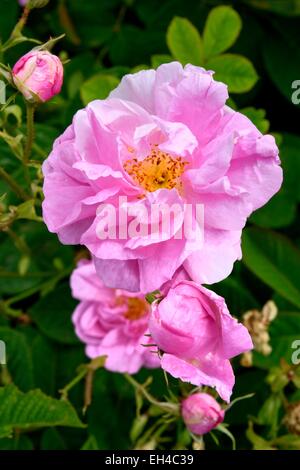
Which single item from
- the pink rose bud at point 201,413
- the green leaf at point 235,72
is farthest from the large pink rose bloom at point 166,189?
the green leaf at point 235,72

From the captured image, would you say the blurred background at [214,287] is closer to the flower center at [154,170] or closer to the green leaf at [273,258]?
the green leaf at [273,258]

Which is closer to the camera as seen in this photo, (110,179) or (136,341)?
(110,179)

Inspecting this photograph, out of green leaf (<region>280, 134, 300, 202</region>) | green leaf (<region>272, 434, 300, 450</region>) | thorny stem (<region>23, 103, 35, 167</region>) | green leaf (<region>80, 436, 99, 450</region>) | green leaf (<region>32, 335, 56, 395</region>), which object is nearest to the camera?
thorny stem (<region>23, 103, 35, 167</region>)

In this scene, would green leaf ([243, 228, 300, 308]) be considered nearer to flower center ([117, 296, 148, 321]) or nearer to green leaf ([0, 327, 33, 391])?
flower center ([117, 296, 148, 321])

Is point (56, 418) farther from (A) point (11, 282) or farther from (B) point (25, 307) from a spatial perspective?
(B) point (25, 307)

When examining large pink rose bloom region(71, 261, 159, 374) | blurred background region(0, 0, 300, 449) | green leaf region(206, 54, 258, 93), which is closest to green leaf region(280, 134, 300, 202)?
blurred background region(0, 0, 300, 449)

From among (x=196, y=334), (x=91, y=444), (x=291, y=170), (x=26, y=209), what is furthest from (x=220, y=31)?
(x=91, y=444)

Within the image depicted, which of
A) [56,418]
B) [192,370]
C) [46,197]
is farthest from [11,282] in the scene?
[192,370]
